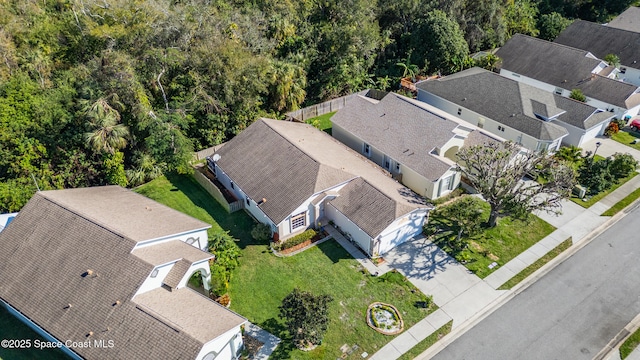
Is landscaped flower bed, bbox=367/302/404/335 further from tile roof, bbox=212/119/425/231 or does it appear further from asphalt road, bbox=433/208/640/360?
tile roof, bbox=212/119/425/231

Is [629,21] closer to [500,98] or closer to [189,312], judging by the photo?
[500,98]

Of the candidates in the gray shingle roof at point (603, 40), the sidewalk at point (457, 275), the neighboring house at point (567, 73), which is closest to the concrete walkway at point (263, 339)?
the sidewalk at point (457, 275)

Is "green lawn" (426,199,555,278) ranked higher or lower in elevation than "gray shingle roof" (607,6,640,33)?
lower

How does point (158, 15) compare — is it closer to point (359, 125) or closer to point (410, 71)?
point (359, 125)

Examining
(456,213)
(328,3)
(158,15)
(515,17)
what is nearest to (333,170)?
(456,213)

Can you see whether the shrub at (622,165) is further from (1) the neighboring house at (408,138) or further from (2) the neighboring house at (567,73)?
(1) the neighboring house at (408,138)

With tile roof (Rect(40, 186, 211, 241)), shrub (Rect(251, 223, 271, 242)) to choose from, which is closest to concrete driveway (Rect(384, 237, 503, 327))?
shrub (Rect(251, 223, 271, 242))
